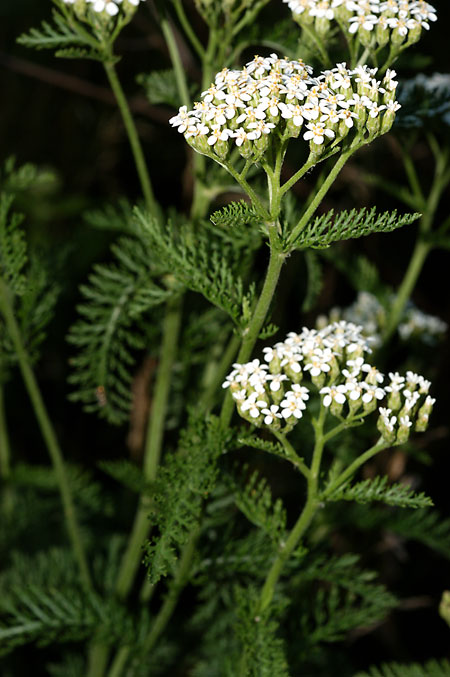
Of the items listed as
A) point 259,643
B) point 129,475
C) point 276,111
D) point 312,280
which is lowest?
point 259,643

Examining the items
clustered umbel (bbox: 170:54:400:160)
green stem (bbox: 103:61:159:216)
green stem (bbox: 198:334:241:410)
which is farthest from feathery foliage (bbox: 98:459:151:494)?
clustered umbel (bbox: 170:54:400:160)

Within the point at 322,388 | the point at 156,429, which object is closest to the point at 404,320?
the point at 156,429

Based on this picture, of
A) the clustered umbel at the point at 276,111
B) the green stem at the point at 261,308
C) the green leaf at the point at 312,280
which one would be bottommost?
the green stem at the point at 261,308

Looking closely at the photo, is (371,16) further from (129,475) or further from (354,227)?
(129,475)

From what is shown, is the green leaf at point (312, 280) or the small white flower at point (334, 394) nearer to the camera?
the small white flower at point (334, 394)

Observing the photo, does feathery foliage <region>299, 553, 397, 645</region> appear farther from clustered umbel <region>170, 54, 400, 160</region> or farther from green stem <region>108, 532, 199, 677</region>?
clustered umbel <region>170, 54, 400, 160</region>

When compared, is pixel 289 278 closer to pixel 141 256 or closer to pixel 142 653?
pixel 141 256

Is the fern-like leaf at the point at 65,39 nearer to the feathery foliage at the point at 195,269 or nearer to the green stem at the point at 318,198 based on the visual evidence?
the feathery foliage at the point at 195,269

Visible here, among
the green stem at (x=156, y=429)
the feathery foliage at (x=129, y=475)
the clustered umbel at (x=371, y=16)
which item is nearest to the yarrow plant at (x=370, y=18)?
the clustered umbel at (x=371, y=16)
